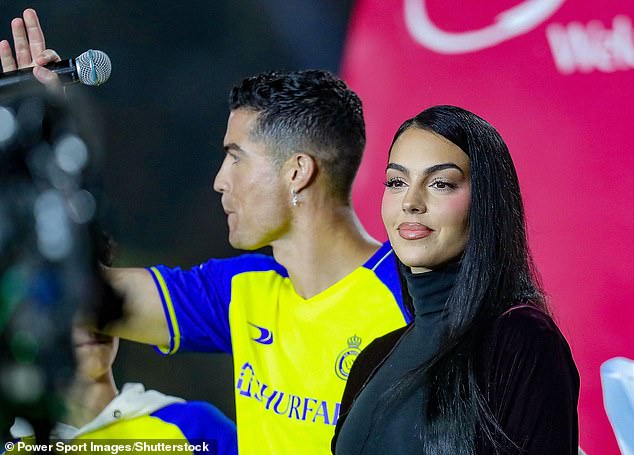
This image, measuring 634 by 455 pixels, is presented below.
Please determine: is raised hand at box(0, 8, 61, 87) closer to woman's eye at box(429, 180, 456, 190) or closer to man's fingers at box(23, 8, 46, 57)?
man's fingers at box(23, 8, 46, 57)

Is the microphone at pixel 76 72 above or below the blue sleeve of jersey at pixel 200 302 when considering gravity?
above

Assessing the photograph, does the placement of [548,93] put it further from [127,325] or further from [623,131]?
[127,325]

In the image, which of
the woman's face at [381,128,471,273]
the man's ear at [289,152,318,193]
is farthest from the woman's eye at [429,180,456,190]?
the man's ear at [289,152,318,193]

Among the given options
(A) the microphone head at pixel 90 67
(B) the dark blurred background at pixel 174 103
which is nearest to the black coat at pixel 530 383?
(A) the microphone head at pixel 90 67

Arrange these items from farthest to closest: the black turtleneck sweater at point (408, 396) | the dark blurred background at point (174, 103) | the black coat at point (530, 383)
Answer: the dark blurred background at point (174, 103)
the black turtleneck sweater at point (408, 396)
the black coat at point (530, 383)

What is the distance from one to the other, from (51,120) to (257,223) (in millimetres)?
517

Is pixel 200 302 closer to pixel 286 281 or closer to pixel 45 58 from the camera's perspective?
pixel 286 281

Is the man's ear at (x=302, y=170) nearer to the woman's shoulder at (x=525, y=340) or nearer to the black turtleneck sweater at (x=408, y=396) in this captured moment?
the black turtleneck sweater at (x=408, y=396)

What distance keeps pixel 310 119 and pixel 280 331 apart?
49 centimetres

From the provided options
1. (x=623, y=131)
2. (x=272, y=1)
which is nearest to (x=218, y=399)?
(x=272, y=1)

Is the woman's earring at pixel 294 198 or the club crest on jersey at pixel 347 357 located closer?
the club crest on jersey at pixel 347 357

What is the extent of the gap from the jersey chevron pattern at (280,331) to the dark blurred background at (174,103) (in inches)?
16.9

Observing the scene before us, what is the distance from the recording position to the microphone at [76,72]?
1430 mm

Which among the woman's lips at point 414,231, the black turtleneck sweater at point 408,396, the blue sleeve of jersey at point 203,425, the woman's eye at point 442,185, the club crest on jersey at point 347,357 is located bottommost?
the blue sleeve of jersey at point 203,425
